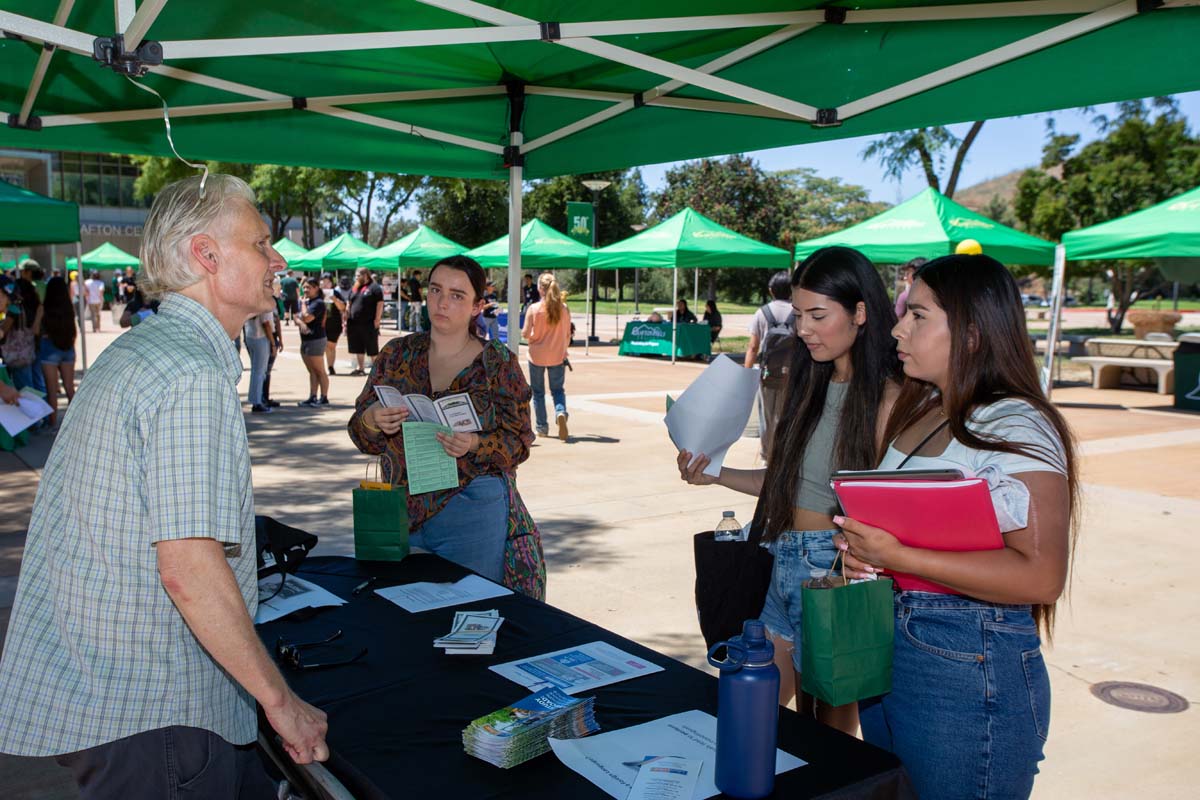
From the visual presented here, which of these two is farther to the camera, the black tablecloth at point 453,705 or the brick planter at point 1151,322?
the brick planter at point 1151,322

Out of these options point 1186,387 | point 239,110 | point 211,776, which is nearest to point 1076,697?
point 211,776

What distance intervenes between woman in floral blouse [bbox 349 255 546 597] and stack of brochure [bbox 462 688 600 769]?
1.46m

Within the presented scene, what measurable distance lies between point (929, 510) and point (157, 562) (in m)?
1.40

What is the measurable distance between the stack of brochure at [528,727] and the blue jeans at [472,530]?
144cm

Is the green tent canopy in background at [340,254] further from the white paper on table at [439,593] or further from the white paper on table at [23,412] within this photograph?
the white paper on table at [439,593]

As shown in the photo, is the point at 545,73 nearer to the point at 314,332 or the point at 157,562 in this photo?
the point at 157,562

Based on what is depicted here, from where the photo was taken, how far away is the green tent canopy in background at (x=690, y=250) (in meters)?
17.2

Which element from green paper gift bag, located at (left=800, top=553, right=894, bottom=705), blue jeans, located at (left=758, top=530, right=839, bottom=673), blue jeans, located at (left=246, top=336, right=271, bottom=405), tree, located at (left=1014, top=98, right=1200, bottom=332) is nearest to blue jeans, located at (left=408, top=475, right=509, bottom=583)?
blue jeans, located at (left=758, top=530, right=839, bottom=673)

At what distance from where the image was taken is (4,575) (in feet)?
16.8

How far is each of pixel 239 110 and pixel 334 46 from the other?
1.52 meters

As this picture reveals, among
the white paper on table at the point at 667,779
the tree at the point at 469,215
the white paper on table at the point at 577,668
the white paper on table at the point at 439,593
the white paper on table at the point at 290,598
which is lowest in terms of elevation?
the white paper on table at the point at 290,598

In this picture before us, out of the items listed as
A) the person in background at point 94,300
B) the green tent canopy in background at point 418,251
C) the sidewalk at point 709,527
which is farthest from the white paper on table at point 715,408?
the person in background at point 94,300

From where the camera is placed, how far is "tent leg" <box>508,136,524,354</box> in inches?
193

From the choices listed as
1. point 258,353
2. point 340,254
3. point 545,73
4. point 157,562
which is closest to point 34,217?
point 258,353
